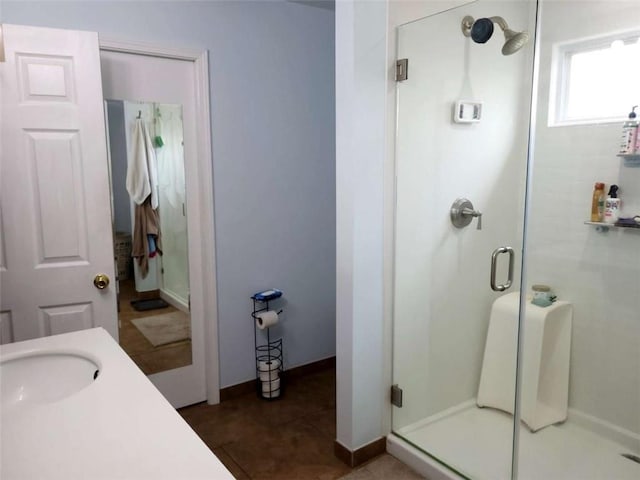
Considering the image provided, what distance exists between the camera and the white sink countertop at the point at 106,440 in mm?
875

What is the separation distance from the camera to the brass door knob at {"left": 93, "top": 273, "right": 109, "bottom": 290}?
2252 millimetres

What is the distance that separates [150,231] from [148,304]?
42 cm

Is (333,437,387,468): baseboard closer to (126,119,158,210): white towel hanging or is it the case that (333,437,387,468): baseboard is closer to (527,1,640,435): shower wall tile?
(527,1,640,435): shower wall tile

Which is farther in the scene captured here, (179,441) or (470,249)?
(470,249)

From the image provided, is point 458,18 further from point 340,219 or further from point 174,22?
point 174,22

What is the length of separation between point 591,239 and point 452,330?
33.3 inches

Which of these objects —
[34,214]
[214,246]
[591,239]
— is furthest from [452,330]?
[34,214]

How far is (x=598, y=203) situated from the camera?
7.97ft

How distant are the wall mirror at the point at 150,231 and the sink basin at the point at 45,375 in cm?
112

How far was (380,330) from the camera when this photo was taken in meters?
2.35

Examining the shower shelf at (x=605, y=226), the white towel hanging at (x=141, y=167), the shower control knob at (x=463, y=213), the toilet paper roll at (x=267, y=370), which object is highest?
the white towel hanging at (x=141, y=167)

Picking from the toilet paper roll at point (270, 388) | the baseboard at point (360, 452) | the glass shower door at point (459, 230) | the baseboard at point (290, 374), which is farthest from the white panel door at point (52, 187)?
the glass shower door at point (459, 230)

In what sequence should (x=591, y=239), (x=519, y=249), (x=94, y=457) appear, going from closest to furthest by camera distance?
(x=94, y=457), (x=519, y=249), (x=591, y=239)

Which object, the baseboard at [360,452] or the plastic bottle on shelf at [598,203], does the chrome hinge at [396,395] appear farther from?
the plastic bottle on shelf at [598,203]
